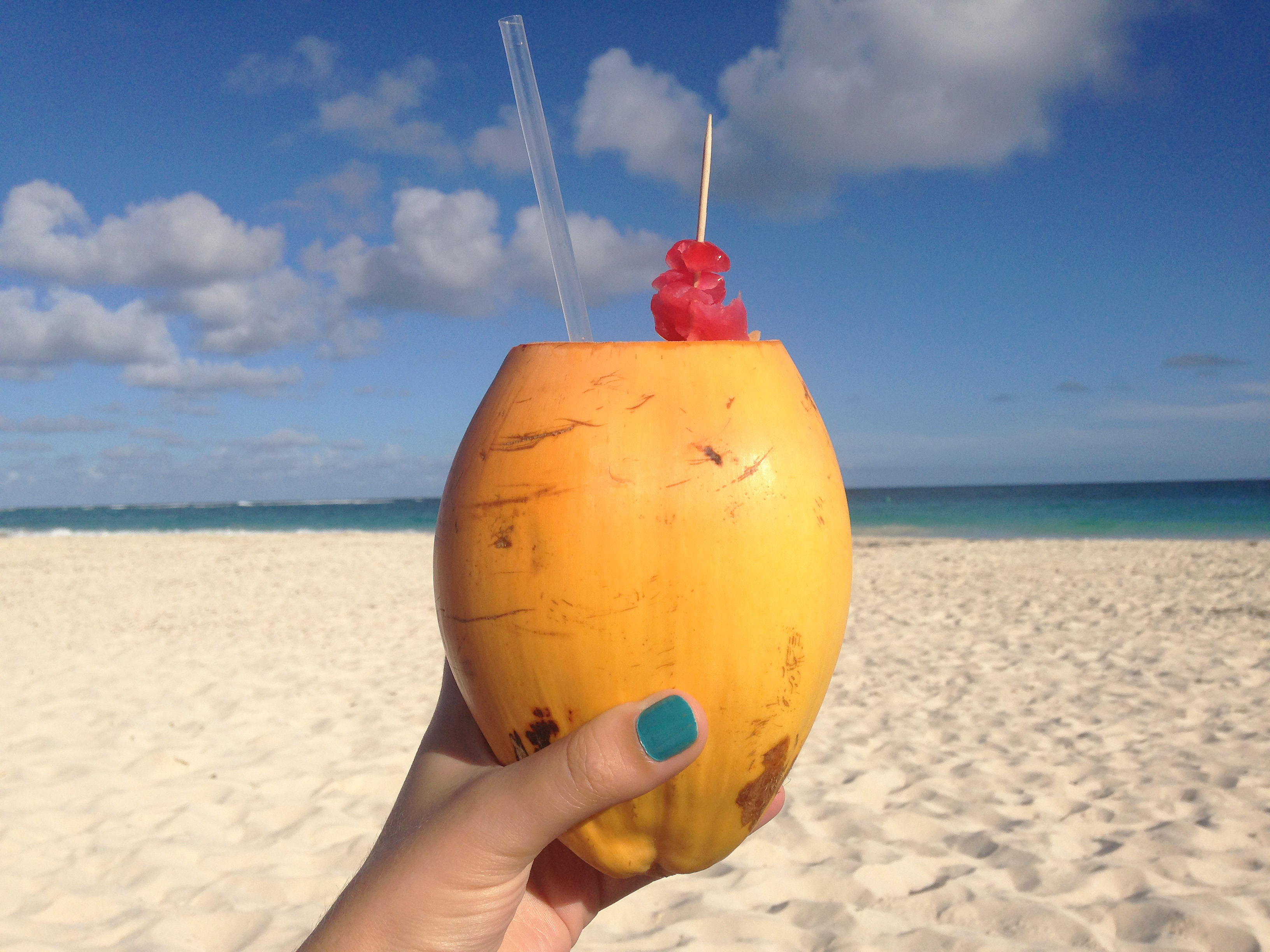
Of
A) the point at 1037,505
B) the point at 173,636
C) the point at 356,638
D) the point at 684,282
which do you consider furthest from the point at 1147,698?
the point at 1037,505

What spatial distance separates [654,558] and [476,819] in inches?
18.9

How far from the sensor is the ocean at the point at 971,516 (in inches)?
1047

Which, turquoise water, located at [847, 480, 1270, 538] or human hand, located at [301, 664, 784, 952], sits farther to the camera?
turquoise water, located at [847, 480, 1270, 538]

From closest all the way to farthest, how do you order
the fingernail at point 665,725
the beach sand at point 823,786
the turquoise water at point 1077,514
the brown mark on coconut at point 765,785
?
the fingernail at point 665,725
the brown mark on coconut at point 765,785
the beach sand at point 823,786
the turquoise water at point 1077,514

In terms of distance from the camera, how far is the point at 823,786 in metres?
4.06

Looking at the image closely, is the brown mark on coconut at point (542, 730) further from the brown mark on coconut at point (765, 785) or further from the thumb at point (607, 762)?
the brown mark on coconut at point (765, 785)

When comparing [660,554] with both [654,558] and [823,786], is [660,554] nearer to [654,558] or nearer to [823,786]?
[654,558]

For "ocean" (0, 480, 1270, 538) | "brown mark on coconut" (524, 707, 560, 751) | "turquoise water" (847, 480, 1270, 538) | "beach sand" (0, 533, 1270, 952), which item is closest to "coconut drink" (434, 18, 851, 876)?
"brown mark on coconut" (524, 707, 560, 751)

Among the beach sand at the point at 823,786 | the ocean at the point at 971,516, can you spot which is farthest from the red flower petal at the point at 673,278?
the ocean at the point at 971,516

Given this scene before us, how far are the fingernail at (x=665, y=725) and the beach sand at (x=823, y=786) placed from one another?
6.67 feet

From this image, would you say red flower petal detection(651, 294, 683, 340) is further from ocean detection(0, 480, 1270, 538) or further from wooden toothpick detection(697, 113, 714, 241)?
ocean detection(0, 480, 1270, 538)

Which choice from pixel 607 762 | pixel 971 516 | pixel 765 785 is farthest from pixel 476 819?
pixel 971 516

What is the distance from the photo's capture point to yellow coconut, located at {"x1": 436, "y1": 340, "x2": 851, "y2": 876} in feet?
3.34

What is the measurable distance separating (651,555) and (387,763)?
3856mm
